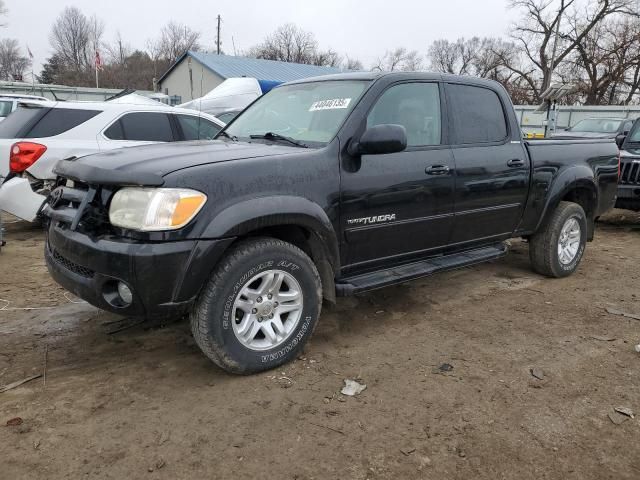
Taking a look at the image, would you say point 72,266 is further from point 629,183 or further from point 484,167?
point 629,183

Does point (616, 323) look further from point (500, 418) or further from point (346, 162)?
point (346, 162)

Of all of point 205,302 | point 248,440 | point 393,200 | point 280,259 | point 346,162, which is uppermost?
point 346,162

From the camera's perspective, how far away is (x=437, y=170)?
3852 mm

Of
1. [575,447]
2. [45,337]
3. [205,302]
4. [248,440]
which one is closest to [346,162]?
[205,302]

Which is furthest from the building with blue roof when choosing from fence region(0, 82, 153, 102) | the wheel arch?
the wheel arch

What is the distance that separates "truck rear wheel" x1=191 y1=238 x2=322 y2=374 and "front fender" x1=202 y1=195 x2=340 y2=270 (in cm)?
14

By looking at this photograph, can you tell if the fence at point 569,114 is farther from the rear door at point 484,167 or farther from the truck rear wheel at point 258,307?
the truck rear wheel at point 258,307

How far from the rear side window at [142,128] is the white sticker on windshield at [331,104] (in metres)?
3.63

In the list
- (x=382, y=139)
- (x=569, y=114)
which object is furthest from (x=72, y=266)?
(x=569, y=114)

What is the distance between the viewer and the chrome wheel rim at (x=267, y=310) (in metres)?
3.04

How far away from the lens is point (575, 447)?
2518 mm

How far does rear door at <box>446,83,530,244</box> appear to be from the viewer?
4.11 m

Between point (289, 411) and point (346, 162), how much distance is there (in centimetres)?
158

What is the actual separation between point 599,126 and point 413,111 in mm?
11689
